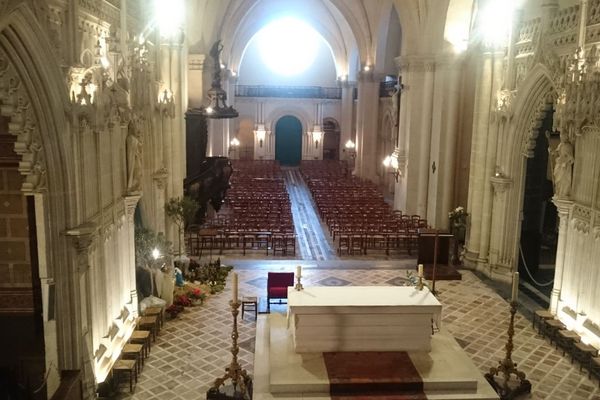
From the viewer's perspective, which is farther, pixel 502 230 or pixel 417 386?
pixel 502 230

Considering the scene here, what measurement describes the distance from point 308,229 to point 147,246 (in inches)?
417

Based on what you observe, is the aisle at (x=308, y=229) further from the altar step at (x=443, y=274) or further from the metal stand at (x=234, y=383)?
the metal stand at (x=234, y=383)

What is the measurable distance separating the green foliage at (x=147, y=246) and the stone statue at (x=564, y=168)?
896cm

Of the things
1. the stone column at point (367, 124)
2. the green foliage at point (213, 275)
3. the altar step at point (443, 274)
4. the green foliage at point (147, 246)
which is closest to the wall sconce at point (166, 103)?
the green foliage at point (147, 246)

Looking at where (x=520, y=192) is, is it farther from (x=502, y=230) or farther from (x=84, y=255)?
(x=84, y=255)

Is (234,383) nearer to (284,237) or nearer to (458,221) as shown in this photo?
(284,237)

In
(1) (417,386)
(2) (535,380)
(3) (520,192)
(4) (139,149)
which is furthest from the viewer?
(3) (520,192)

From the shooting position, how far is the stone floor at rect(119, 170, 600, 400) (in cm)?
1004

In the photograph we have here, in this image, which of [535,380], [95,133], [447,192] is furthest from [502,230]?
[95,133]

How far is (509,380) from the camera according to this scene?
9.91m

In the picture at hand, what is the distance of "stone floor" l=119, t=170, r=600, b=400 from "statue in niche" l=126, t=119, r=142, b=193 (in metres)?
3.27

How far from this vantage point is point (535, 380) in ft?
33.7

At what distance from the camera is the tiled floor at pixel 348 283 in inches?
391

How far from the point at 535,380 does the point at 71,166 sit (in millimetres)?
8679
